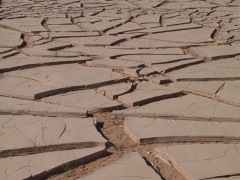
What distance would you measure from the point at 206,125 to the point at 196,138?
0.49 feet

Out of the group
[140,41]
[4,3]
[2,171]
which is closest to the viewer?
[2,171]

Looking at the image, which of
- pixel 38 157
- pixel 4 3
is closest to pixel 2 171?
pixel 38 157

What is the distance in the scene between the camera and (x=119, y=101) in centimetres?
216

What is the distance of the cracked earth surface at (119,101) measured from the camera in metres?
1.55

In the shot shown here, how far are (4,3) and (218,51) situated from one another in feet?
12.0

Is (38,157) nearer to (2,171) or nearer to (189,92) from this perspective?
(2,171)

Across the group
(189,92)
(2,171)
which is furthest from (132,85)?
(2,171)

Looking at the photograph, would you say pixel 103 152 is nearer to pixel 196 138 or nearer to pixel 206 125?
pixel 196 138

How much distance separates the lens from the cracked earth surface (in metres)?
1.55

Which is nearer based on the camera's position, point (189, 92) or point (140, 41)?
point (189, 92)

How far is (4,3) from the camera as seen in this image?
5574mm

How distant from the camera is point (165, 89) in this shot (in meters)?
2.31

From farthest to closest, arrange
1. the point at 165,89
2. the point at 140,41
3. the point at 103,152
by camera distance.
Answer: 1. the point at 140,41
2. the point at 165,89
3. the point at 103,152

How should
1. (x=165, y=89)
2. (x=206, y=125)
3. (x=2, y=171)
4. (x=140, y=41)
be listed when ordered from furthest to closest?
(x=140, y=41) < (x=165, y=89) < (x=206, y=125) < (x=2, y=171)
